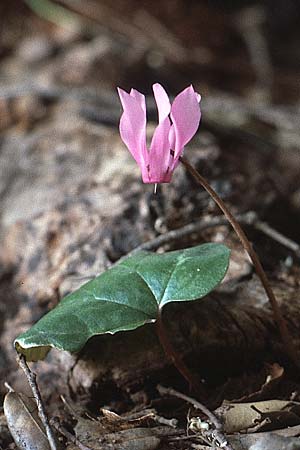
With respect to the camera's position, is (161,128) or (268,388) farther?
(268,388)

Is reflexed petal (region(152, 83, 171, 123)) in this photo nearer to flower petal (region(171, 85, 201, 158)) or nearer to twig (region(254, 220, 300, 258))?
flower petal (region(171, 85, 201, 158))

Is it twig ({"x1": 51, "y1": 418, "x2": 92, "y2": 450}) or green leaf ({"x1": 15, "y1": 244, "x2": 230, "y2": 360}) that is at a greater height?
green leaf ({"x1": 15, "y1": 244, "x2": 230, "y2": 360})

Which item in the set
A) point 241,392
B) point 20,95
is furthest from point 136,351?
point 20,95

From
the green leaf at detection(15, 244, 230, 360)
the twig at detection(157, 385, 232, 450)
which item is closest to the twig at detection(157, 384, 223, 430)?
the twig at detection(157, 385, 232, 450)

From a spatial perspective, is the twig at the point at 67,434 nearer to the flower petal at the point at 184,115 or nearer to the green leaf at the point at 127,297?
the green leaf at the point at 127,297

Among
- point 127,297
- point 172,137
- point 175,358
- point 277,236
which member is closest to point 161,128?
point 172,137

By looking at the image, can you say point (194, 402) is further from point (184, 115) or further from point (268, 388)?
point (184, 115)

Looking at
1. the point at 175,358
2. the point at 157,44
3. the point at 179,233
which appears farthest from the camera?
the point at 157,44
